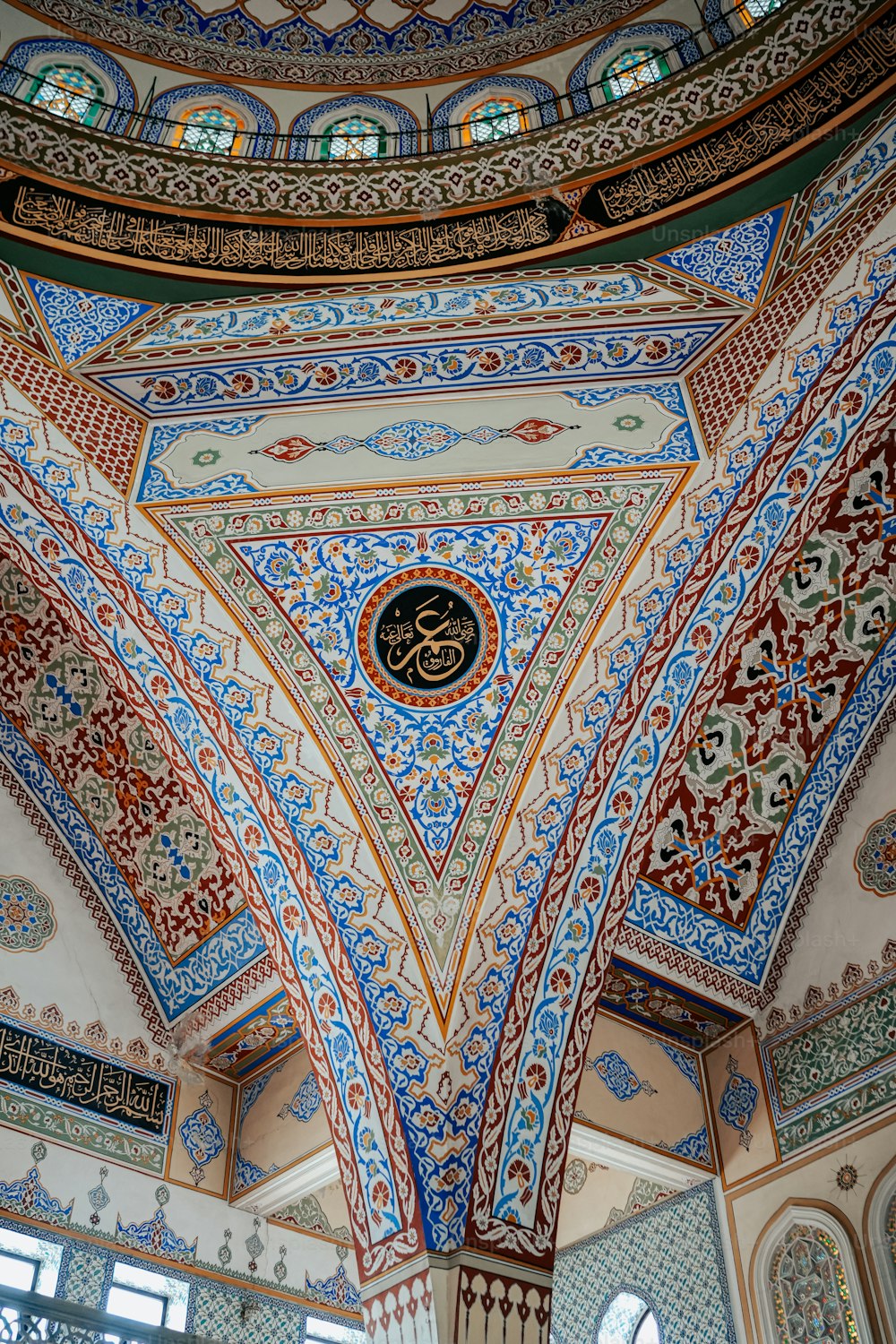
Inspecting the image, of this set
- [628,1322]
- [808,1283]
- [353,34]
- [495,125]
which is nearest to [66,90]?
[353,34]

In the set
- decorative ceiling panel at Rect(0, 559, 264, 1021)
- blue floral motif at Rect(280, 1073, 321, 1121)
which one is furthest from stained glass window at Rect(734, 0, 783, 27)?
blue floral motif at Rect(280, 1073, 321, 1121)

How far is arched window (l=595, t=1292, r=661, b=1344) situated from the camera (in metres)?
5.18

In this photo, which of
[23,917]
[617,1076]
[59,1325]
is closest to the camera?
[59,1325]

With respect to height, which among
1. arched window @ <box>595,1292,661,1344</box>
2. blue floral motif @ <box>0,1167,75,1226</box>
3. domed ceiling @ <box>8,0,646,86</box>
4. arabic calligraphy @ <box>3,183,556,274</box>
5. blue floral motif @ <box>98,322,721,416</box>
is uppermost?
domed ceiling @ <box>8,0,646,86</box>

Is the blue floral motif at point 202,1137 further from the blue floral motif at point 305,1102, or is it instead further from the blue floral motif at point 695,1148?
the blue floral motif at point 695,1148

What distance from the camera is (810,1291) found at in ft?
14.8

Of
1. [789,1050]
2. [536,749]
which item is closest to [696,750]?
[536,749]

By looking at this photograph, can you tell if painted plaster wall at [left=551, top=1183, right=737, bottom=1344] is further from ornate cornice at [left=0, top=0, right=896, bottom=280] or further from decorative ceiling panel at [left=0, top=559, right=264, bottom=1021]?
ornate cornice at [left=0, top=0, right=896, bottom=280]

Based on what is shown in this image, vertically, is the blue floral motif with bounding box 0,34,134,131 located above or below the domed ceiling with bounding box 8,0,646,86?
below

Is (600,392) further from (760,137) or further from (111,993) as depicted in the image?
(111,993)

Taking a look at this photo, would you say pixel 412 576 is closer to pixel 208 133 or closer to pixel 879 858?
pixel 208 133

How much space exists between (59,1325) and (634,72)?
4536mm

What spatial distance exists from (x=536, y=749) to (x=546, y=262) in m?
1.64

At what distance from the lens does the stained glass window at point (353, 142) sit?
4.78 metres
